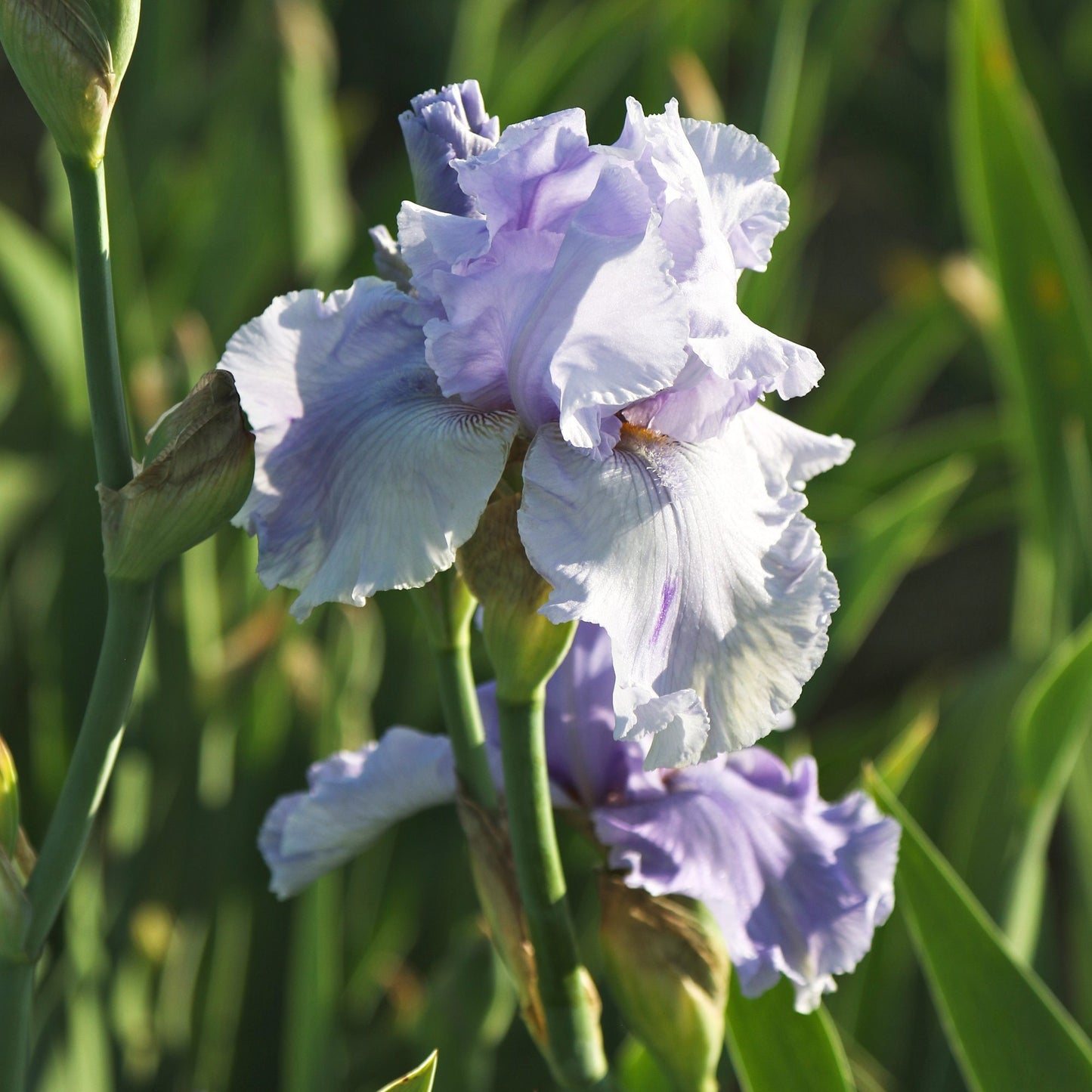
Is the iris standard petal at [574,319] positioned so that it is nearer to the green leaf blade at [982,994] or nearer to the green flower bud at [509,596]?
the green flower bud at [509,596]

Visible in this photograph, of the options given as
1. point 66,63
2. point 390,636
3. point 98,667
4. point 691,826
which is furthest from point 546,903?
point 390,636

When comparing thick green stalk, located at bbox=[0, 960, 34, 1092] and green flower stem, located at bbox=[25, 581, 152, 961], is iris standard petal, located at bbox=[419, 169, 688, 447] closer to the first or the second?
green flower stem, located at bbox=[25, 581, 152, 961]

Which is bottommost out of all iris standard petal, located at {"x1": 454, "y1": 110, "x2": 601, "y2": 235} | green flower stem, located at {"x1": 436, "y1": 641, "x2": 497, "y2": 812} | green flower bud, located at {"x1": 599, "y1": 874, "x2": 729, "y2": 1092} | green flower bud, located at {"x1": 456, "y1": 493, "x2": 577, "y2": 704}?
green flower bud, located at {"x1": 599, "y1": 874, "x2": 729, "y2": 1092}

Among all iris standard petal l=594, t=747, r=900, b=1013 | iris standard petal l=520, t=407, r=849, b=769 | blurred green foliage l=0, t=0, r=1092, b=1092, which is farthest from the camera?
blurred green foliage l=0, t=0, r=1092, b=1092

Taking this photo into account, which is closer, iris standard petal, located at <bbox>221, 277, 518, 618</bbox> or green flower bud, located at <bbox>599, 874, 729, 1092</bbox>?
iris standard petal, located at <bbox>221, 277, 518, 618</bbox>

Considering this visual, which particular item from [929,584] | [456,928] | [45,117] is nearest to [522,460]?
[45,117]

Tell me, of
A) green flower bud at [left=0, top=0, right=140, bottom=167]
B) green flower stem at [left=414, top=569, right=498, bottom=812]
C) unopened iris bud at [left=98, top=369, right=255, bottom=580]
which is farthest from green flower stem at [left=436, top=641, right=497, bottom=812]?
green flower bud at [left=0, top=0, right=140, bottom=167]

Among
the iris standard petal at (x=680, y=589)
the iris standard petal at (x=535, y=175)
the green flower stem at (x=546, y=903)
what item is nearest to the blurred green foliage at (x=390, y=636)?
the green flower stem at (x=546, y=903)
